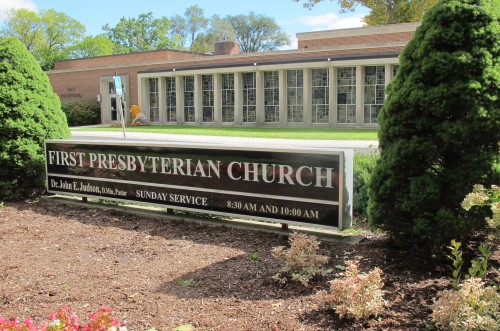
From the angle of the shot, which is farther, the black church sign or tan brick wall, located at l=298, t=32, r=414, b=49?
tan brick wall, located at l=298, t=32, r=414, b=49

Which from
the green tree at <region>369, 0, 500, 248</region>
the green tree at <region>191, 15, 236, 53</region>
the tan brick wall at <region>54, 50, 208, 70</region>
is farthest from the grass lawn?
the green tree at <region>191, 15, 236, 53</region>

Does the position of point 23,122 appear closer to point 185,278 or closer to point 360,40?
point 185,278

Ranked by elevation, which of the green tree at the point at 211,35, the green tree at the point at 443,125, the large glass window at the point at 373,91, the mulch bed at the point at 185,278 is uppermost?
the green tree at the point at 211,35

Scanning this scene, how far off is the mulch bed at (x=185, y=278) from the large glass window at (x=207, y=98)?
1251 inches

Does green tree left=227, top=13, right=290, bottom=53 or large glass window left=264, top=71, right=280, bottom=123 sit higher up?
green tree left=227, top=13, right=290, bottom=53

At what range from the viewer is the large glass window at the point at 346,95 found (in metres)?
32.1

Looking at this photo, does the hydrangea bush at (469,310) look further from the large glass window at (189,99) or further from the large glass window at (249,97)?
the large glass window at (189,99)

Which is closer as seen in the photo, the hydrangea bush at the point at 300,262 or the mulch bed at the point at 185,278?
the mulch bed at the point at 185,278

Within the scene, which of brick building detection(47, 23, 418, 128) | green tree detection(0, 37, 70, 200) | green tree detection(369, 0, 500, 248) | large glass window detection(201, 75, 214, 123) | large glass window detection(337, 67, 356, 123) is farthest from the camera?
large glass window detection(201, 75, 214, 123)

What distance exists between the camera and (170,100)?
1604 inches

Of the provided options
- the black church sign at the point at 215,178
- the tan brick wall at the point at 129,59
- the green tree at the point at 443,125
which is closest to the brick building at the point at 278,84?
the tan brick wall at the point at 129,59

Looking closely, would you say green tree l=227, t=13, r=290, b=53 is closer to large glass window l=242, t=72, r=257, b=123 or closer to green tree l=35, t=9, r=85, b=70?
green tree l=35, t=9, r=85, b=70

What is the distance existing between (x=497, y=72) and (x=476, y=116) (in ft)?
1.37

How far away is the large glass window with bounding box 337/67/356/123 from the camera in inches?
1265
